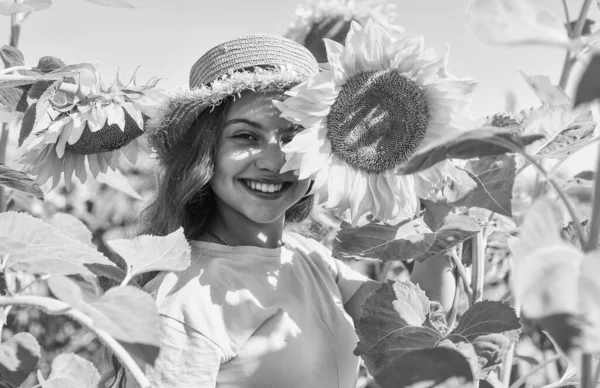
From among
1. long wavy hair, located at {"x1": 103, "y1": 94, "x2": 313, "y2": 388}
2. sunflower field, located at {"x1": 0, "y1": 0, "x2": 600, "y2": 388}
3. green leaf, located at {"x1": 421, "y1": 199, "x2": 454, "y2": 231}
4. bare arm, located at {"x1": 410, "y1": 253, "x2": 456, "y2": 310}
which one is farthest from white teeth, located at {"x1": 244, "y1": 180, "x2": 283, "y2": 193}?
green leaf, located at {"x1": 421, "y1": 199, "x2": 454, "y2": 231}

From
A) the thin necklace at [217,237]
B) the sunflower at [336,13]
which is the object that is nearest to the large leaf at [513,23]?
the thin necklace at [217,237]

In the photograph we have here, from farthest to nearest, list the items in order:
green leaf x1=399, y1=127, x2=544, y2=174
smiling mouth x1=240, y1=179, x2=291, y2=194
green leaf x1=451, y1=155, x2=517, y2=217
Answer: smiling mouth x1=240, y1=179, x2=291, y2=194
green leaf x1=451, y1=155, x2=517, y2=217
green leaf x1=399, y1=127, x2=544, y2=174

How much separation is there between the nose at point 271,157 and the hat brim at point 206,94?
0.42 ft

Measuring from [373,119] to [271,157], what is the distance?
1.21 feet

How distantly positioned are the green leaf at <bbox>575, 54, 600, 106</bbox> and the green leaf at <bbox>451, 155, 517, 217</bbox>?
418 mm

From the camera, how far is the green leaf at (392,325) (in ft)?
2.99

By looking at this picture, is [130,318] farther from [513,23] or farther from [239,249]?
[239,249]

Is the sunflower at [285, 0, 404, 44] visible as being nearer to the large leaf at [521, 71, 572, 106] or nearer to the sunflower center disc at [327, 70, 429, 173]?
the sunflower center disc at [327, 70, 429, 173]

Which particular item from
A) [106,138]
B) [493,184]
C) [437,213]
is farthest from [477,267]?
[106,138]

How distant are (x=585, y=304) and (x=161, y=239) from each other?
483 mm

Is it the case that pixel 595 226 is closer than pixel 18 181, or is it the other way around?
pixel 595 226

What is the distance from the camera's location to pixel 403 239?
0.98 metres

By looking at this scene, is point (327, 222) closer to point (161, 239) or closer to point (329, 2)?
point (329, 2)

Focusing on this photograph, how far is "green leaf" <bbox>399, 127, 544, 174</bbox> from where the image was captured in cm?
52
